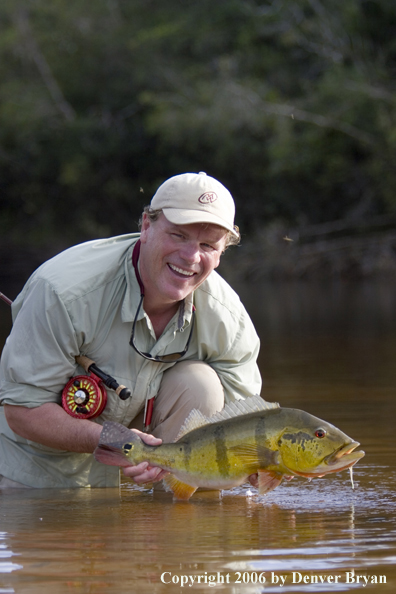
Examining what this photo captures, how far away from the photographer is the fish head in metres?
2.95

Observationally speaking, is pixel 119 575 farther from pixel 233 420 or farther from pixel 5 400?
pixel 5 400

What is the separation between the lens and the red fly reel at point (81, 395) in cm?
337

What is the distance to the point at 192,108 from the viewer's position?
77.2ft

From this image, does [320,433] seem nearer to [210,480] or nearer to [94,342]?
[210,480]

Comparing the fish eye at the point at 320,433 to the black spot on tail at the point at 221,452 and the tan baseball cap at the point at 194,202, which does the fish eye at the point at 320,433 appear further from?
the tan baseball cap at the point at 194,202

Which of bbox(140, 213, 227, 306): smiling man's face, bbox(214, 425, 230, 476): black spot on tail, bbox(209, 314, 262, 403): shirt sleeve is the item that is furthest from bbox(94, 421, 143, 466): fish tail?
bbox(209, 314, 262, 403): shirt sleeve

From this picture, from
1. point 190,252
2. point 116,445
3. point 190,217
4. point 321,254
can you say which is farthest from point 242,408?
point 321,254

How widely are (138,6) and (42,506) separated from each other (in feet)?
94.1

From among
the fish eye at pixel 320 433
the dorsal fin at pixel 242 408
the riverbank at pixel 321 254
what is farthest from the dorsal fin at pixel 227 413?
the riverbank at pixel 321 254

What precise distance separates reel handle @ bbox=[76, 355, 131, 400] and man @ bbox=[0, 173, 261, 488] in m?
0.05

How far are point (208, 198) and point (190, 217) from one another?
0.11 m

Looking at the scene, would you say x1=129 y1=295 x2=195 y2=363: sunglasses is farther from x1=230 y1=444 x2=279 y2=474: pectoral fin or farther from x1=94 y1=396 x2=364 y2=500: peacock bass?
x1=230 y1=444 x2=279 y2=474: pectoral fin

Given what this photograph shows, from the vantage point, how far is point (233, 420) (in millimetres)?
3135

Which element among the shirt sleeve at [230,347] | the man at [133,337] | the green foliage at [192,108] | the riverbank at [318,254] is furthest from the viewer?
the green foliage at [192,108]
